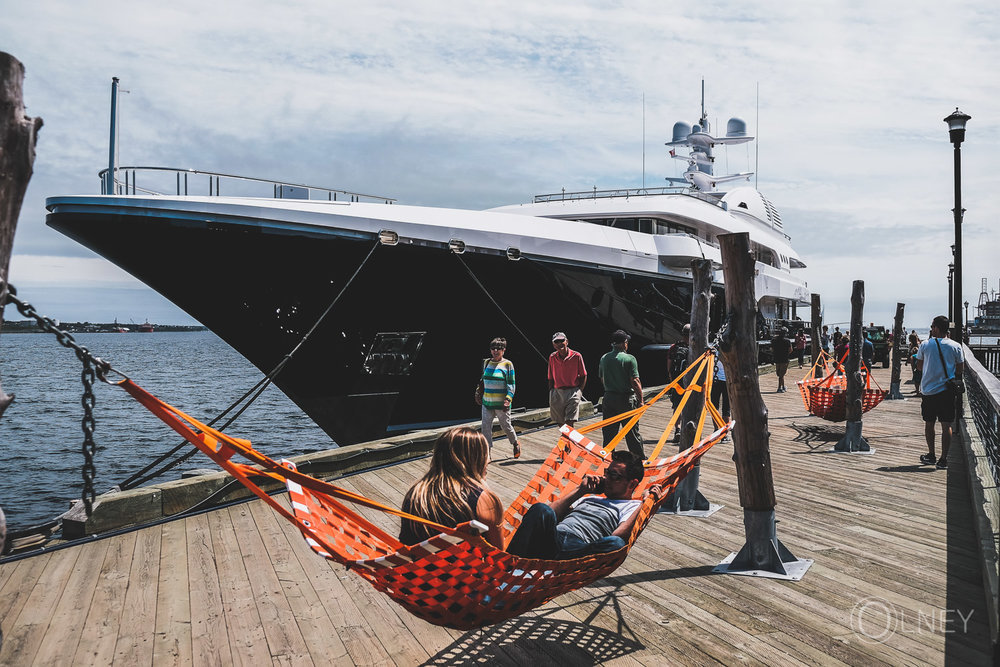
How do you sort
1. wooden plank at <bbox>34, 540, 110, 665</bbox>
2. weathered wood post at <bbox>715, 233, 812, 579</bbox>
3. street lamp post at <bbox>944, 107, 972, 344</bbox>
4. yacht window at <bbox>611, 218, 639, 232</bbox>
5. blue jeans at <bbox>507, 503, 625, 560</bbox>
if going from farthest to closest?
1. yacht window at <bbox>611, 218, 639, 232</bbox>
2. street lamp post at <bbox>944, 107, 972, 344</bbox>
3. weathered wood post at <bbox>715, 233, 812, 579</bbox>
4. wooden plank at <bbox>34, 540, 110, 665</bbox>
5. blue jeans at <bbox>507, 503, 625, 560</bbox>

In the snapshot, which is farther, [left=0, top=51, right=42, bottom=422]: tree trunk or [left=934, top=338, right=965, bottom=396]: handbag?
[left=934, top=338, right=965, bottom=396]: handbag

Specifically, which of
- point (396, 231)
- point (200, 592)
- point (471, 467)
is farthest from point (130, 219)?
point (471, 467)

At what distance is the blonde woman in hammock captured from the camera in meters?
3.35

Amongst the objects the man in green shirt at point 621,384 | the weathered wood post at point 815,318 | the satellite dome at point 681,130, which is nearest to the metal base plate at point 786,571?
the man in green shirt at point 621,384

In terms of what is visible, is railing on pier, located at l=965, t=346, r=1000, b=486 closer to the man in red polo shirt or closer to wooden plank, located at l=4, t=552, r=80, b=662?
the man in red polo shirt

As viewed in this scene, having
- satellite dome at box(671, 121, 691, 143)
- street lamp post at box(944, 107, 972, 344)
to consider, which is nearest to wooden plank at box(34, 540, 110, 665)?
street lamp post at box(944, 107, 972, 344)

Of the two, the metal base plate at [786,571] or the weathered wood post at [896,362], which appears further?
the weathered wood post at [896,362]

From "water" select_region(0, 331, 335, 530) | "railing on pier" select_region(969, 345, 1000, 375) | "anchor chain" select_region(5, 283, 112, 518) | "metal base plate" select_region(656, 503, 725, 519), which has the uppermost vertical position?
"anchor chain" select_region(5, 283, 112, 518)

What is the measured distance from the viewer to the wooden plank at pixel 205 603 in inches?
144

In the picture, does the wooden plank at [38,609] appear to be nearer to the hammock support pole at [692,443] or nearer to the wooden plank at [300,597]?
the wooden plank at [300,597]

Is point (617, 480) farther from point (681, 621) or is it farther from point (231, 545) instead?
point (231, 545)

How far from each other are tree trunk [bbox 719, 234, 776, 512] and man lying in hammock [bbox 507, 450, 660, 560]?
930mm

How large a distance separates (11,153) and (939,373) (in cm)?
836

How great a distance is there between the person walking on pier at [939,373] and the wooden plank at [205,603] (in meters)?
7.13
